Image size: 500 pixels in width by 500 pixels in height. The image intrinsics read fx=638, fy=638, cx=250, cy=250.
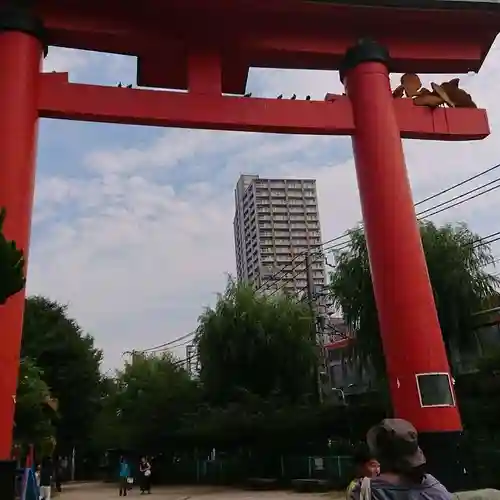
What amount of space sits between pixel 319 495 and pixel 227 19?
390 inches

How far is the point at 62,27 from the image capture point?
8.55m

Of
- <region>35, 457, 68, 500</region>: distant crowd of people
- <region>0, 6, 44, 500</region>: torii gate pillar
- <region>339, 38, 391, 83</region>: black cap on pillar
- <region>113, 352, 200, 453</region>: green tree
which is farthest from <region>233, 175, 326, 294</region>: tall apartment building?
<region>0, 6, 44, 500</region>: torii gate pillar

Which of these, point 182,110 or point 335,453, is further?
point 335,453

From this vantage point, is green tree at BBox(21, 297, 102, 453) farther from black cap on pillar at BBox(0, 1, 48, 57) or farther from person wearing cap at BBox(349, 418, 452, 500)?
person wearing cap at BBox(349, 418, 452, 500)

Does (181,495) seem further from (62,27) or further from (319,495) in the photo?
(62,27)

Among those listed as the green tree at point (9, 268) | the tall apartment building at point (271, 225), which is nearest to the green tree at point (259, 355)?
the green tree at point (9, 268)

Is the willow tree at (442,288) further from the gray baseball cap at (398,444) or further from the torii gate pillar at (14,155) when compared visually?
the gray baseball cap at (398,444)

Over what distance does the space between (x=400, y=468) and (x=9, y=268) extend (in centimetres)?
399

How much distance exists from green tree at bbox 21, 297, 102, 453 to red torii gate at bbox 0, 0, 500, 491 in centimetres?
1490

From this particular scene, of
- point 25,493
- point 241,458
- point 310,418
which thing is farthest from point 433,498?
point 241,458

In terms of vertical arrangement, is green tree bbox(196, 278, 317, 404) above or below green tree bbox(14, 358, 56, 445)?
above

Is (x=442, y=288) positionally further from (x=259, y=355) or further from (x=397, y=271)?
(x=397, y=271)

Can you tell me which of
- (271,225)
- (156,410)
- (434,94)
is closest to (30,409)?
(156,410)

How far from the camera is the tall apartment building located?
3909 cm
